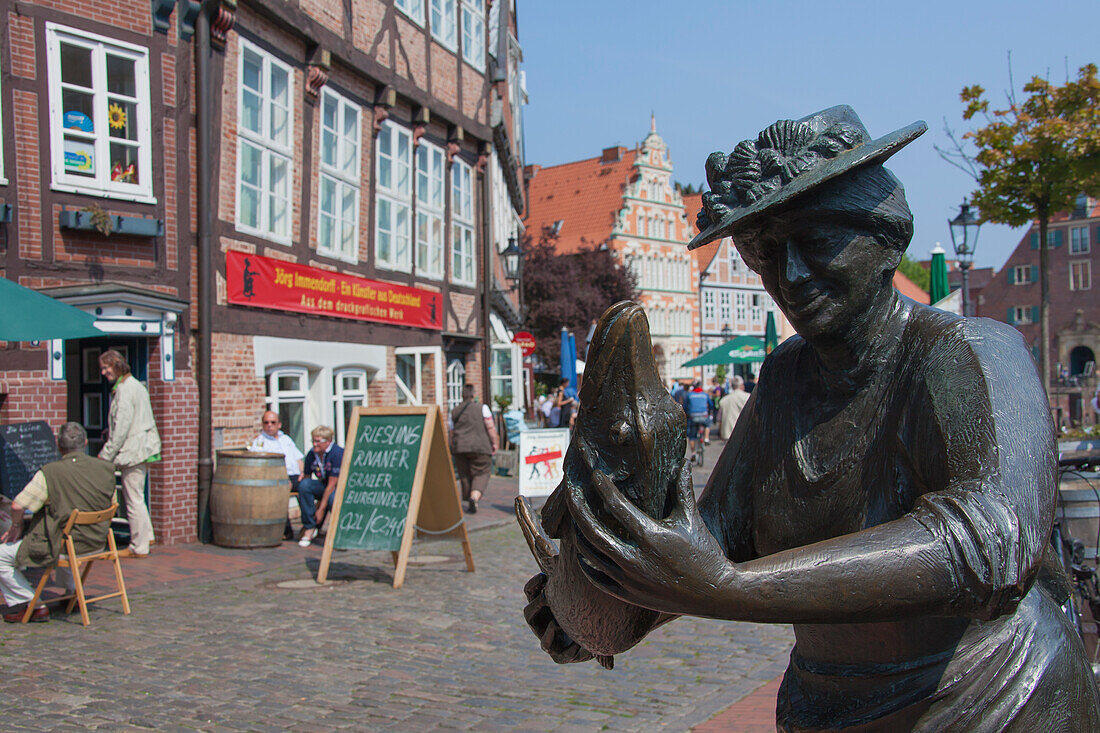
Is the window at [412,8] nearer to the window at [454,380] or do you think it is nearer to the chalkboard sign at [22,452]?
the window at [454,380]

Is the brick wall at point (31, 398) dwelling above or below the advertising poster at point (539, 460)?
above

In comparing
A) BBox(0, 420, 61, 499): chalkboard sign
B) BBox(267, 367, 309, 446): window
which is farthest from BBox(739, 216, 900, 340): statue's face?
BBox(267, 367, 309, 446): window

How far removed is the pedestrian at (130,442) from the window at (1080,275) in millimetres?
63813

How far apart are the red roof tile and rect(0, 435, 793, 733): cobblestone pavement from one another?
42.8m

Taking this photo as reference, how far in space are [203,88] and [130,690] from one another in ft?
24.2

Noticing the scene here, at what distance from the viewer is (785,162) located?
1.30 m

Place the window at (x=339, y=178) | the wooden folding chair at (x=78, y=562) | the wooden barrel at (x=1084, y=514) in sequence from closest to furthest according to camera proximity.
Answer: the wooden barrel at (x=1084, y=514)
the wooden folding chair at (x=78, y=562)
the window at (x=339, y=178)

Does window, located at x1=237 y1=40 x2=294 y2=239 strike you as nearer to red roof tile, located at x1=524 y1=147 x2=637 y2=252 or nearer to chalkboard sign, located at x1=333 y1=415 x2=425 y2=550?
chalkboard sign, located at x1=333 y1=415 x2=425 y2=550

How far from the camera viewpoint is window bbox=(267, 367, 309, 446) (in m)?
12.4

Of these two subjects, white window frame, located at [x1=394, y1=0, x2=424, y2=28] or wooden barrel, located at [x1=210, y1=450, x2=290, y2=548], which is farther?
white window frame, located at [x1=394, y1=0, x2=424, y2=28]

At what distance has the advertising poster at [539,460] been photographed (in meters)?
12.5

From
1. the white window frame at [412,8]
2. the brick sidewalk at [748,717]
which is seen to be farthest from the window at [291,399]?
the brick sidewalk at [748,717]

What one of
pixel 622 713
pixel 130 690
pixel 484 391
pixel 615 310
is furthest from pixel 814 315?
pixel 484 391

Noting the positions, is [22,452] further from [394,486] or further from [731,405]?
[731,405]
